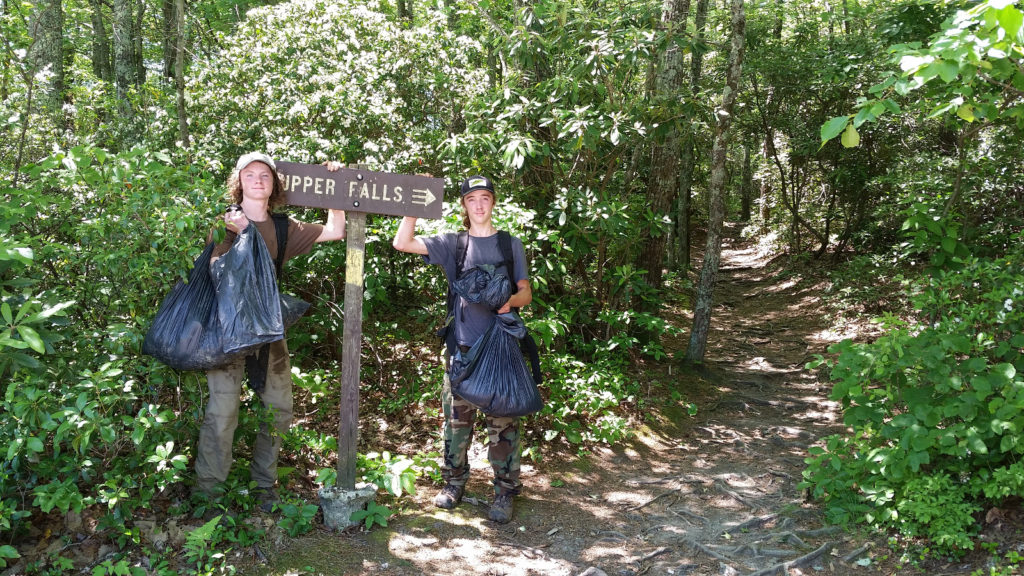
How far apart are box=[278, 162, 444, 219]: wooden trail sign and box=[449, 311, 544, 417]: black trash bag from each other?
848 mm

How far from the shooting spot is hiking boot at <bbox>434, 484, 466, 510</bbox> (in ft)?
14.3

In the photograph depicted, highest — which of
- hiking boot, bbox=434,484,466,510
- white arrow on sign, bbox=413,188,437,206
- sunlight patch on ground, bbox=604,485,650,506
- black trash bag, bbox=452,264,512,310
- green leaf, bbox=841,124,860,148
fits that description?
green leaf, bbox=841,124,860,148

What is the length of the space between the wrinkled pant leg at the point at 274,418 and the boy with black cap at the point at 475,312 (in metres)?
0.97

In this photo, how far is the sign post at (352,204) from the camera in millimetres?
3857

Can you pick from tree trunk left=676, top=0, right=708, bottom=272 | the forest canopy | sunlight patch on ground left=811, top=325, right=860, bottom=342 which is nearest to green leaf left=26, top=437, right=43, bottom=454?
the forest canopy

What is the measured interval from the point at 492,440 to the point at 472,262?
1156 mm

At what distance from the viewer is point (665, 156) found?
25.0 feet

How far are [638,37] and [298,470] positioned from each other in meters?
4.38

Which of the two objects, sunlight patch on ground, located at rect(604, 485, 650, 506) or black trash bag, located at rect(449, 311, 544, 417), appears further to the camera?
sunlight patch on ground, located at rect(604, 485, 650, 506)

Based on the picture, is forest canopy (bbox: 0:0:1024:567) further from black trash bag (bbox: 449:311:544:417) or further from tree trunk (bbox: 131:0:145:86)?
tree trunk (bbox: 131:0:145:86)

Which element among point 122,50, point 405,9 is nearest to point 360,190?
point 122,50

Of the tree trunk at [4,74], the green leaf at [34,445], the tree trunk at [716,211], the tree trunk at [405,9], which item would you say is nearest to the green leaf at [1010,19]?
the green leaf at [34,445]

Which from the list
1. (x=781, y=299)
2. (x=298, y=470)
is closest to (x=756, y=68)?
(x=781, y=299)

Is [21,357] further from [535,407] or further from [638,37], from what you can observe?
[638,37]
